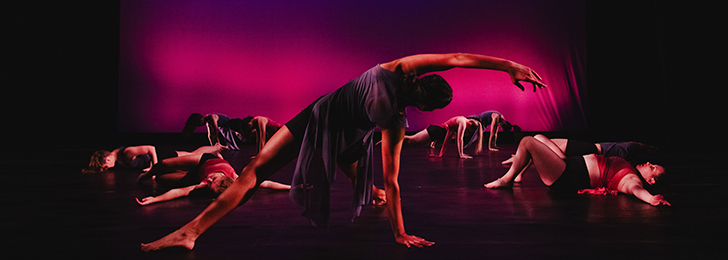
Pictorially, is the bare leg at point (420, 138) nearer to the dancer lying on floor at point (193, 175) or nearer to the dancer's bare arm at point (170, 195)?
the dancer lying on floor at point (193, 175)

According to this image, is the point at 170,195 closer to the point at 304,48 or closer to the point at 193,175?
the point at 193,175

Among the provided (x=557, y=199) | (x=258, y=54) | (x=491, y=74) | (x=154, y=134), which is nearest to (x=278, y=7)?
(x=258, y=54)

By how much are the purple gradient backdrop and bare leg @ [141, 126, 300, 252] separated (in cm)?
648

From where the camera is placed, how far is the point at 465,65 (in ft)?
5.96

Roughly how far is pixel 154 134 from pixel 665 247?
8.05 metres

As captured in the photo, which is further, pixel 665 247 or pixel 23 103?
pixel 23 103

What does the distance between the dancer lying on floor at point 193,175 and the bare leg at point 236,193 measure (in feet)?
3.15

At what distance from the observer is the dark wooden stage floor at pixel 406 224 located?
185 cm

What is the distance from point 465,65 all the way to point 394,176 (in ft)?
1.66

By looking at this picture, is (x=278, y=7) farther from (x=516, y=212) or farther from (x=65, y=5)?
(x=516, y=212)

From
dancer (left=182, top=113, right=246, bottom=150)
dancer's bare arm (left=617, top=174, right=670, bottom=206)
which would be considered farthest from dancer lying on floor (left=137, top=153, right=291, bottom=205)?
dancer (left=182, top=113, right=246, bottom=150)

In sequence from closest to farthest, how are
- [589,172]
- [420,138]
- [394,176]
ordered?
[394,176] < [589,172] < [420,138]

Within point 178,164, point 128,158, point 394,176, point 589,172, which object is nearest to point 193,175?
point 178,164

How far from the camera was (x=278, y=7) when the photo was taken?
8.43m
